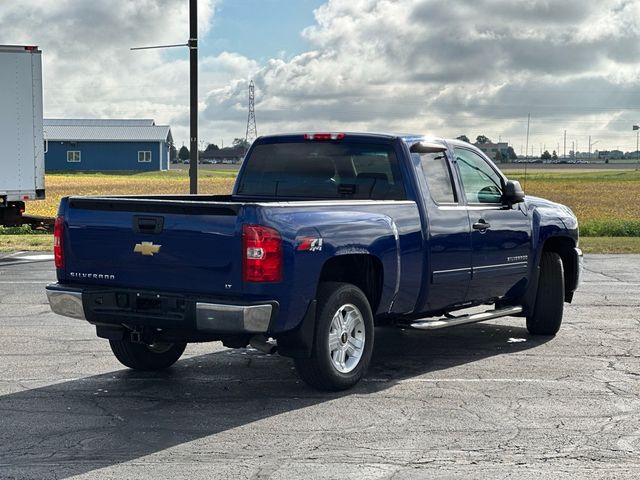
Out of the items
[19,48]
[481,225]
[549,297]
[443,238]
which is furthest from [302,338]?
[19,48]

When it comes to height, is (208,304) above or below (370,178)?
below

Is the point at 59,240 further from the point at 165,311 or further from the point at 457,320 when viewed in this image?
the point at 457,320

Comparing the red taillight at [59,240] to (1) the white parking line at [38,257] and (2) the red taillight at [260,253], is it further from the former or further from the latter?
(1) the white parking line at [38,257]

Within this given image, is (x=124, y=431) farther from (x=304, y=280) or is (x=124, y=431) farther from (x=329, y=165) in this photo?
(x=329, y=165)

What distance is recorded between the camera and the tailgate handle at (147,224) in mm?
7391

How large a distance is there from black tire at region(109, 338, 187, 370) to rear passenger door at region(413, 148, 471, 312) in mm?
2070

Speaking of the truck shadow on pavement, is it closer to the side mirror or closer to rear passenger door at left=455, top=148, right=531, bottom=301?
rear passenger door at left=455, top=148, right=531, bottom=301

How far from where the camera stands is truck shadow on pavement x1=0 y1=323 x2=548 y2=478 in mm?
6188

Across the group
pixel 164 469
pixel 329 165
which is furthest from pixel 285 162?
pixel 164 469

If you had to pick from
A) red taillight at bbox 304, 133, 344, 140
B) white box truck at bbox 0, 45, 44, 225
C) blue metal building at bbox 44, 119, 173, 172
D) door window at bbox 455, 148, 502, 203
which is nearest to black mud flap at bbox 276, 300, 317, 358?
red taillight at bbox 304, 133, 344, 140

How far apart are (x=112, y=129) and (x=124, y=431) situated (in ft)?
315

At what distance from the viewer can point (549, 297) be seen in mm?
10438

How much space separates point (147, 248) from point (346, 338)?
64.6 inches

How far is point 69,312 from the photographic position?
7863 millimetres
